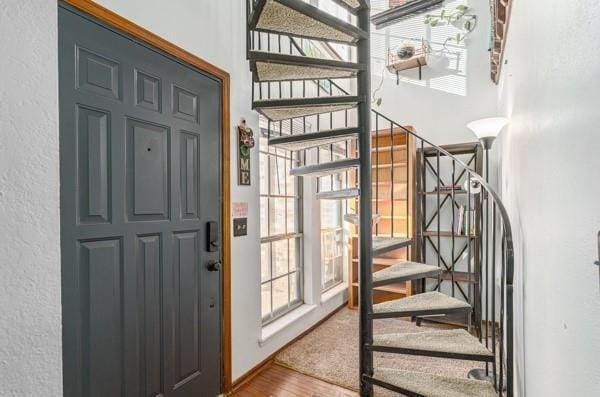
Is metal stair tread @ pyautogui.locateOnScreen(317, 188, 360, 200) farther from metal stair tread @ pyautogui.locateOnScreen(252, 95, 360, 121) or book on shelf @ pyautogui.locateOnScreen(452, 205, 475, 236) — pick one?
book on shelf @ pyautogui.locateOnScreen(452, 205, 475, 236)

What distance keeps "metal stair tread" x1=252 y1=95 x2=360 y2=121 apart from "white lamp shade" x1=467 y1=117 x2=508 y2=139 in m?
0.92

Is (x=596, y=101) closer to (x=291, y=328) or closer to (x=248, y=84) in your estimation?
(x=248, y=84)

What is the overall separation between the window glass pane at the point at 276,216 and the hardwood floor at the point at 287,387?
110 cm

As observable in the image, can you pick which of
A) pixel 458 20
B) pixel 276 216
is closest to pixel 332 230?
pixel 276 216

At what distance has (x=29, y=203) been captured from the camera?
672mm

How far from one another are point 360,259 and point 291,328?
1287 millimetres

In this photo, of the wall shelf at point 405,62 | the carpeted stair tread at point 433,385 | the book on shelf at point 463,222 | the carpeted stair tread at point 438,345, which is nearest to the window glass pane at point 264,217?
the carpeted stair tread at point 438,345

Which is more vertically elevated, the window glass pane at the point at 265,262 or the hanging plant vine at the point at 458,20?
the hanging plant vine at the point at 458,20

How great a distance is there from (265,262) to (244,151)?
1.00m

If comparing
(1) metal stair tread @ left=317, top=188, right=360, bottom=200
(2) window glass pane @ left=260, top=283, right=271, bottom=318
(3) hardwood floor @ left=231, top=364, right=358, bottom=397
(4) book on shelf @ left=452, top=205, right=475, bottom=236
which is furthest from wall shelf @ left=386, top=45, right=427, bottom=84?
(3) hardwood floor @ left=231, top=364, right=358, bottom=397

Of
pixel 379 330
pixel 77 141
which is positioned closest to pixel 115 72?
pixel 77 141

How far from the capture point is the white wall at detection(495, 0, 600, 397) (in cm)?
66

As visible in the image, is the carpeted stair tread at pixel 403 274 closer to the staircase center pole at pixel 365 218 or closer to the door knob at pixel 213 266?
the staircase center pole at pixel 365 218

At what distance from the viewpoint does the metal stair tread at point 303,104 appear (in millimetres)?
1821
